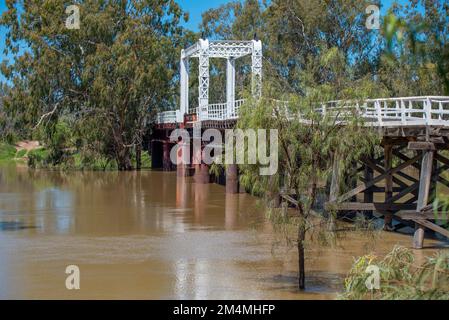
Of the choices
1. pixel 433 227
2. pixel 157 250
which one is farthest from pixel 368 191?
pixel 157 250

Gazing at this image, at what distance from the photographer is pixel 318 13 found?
179 feet

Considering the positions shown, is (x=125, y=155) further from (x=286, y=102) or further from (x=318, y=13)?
(x=286, y=102)

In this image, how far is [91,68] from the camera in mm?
47531

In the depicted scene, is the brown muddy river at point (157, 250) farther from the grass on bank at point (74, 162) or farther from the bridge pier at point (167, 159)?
the grass on bank at point (74, 162)

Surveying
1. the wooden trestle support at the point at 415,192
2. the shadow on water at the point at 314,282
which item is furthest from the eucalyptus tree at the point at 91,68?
the shadow on water at the point at 314,282

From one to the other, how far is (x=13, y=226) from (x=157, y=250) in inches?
249

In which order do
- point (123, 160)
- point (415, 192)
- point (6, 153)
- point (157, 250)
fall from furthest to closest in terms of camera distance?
point (6, 153) → point (123, 160) → point (415, 192) → point (157, 250)

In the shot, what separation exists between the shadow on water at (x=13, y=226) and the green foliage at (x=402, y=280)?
12.4 meters

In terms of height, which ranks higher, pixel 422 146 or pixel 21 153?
pixel 21 153

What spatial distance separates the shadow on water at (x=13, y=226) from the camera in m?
22.4

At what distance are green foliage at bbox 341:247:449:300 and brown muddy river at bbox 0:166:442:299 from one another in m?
1.42

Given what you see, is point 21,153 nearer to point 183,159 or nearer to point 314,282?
point 183,159

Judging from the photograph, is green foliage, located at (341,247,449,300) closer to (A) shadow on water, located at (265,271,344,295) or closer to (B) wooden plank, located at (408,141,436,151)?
(A) shadow on water, located at (265,271,344,295)

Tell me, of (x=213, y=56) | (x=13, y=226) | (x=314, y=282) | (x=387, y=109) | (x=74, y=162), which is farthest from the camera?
(x=74, y=162)
